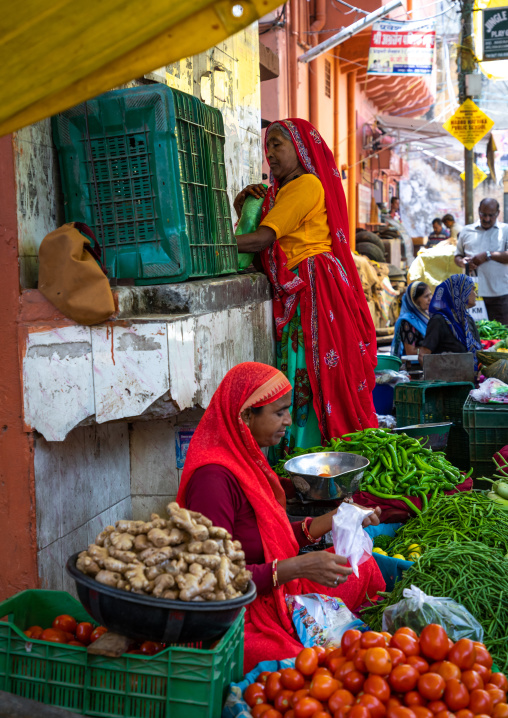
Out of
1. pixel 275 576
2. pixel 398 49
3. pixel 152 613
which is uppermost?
pixel 398 49

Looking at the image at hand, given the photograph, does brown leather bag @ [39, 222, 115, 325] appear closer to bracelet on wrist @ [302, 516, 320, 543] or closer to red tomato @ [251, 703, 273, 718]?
bracelet on wrist @ [302, 516, 320, 543]

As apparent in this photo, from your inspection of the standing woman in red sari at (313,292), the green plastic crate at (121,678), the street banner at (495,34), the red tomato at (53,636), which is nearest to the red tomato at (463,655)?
the green plastic crate at (121,678)

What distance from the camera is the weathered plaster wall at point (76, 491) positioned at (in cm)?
313

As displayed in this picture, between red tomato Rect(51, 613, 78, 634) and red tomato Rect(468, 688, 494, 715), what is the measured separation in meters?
1.16

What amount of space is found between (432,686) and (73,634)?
1060 mm

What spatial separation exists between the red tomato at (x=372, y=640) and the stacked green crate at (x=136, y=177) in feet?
5.79

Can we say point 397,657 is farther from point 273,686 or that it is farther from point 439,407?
point 439,407

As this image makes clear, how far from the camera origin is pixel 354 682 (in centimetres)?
199

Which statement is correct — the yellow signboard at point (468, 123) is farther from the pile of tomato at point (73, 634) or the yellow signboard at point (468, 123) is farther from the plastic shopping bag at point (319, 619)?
the pile of tomato at point (73, 634)

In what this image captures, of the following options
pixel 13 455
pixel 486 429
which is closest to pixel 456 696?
pixel 13 455

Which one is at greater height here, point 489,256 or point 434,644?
point 489,256

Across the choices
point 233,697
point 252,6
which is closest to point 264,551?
point 233,697

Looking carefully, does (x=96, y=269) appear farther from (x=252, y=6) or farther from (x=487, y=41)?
(x=487, y=41)

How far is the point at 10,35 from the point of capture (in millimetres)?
1478
